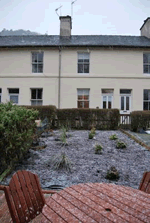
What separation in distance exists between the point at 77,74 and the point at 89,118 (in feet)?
19.4

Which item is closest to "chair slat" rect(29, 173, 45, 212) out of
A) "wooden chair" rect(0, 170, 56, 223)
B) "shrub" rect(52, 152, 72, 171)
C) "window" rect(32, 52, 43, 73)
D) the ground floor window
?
"wooden chair" rect(0, 170, 56, 223)

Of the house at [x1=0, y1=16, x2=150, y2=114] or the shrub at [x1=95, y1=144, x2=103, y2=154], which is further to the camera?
the house at [x1=0, y1=16, x2=150, y2=114]

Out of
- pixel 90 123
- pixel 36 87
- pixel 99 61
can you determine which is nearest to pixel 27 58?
pixel 36 87

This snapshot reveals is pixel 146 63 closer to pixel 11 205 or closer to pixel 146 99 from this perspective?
pixel 146 99

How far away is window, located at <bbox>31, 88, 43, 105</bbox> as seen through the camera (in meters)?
15.8

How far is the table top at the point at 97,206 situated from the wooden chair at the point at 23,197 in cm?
32

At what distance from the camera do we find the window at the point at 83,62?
1594 centimetres

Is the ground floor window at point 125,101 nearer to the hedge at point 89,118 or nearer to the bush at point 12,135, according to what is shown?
the hedge at point 89,118

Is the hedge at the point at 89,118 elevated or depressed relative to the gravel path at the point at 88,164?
elevated

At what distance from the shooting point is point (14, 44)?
1575cm

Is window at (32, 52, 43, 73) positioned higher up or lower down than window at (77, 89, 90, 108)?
higher up

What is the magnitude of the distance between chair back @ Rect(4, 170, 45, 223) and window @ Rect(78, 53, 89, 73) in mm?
14565

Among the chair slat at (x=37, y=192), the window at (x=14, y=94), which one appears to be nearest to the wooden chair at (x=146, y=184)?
the chair slat at (x=37, y=192)

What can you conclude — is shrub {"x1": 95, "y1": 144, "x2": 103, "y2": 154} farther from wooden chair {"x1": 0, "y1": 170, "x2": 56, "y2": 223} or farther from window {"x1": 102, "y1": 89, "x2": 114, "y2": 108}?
window {"x1": 102, "y1": 89, "x2": 114, "y2": 108}
